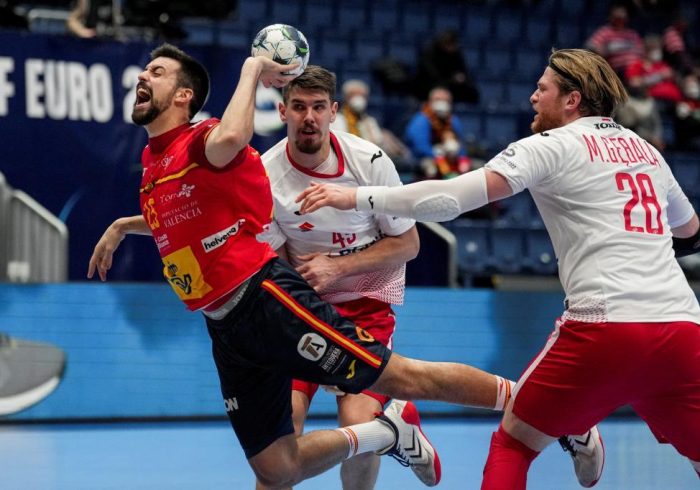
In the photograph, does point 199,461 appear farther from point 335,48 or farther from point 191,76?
point 335,48

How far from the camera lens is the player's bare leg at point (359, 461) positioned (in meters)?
5.53

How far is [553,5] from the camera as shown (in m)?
17.5

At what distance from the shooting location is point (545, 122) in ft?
15.2

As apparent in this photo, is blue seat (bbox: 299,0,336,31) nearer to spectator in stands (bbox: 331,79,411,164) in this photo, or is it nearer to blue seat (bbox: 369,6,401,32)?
blue seat (bbox: 369,6,401,32)

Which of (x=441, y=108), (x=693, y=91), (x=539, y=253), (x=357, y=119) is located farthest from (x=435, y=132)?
(x=693, y=91)

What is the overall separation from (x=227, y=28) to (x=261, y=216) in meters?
9.73

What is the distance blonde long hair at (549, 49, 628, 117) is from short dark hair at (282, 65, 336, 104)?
1280mm

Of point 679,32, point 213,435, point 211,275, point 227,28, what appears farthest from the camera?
point 679,32

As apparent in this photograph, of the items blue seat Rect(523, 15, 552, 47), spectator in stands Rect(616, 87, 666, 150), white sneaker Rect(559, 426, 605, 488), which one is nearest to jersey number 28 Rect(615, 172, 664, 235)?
white sneaker Rect(559, 426, 605, 488)

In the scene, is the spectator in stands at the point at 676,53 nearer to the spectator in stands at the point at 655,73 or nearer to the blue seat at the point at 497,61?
the spectator in stands at the point at 655,73

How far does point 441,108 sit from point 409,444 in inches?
298

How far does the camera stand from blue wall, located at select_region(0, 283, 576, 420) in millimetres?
9227

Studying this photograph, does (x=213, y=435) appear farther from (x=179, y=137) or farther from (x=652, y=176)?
(x=652, y=176)

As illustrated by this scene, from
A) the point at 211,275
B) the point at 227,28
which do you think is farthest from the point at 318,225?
the point at 227,28
